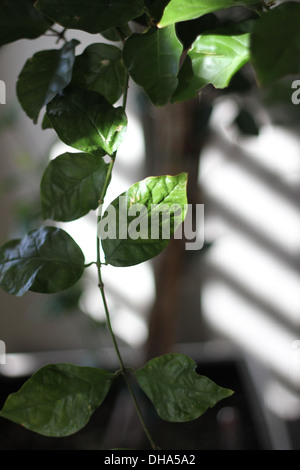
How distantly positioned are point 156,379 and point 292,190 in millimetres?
1398

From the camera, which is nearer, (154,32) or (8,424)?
(154,32)

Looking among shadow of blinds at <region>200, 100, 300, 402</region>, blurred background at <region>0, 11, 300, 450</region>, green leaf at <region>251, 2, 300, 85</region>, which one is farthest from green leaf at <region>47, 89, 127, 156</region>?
shadow of blinds at <region>200, 100, 300, 402</region>

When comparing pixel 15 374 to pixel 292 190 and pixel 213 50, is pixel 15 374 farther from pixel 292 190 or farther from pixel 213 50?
pixel 213 50

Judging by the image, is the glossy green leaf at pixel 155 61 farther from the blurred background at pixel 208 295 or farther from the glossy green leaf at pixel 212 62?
the blurred background at pixel 208 295

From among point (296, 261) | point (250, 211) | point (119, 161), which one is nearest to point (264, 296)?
point (296, 261)

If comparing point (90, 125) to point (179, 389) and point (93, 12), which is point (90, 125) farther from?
point (179, 389)

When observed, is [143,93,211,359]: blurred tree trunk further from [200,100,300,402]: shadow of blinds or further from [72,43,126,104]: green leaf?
[200,100,300,402]: shadow of blinds

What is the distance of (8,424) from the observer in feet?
4.51

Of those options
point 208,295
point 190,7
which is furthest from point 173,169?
point 208,295

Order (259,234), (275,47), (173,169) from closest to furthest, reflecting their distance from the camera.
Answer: (275,47), (173,169), (259,234)

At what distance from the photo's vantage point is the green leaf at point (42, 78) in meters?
0.32

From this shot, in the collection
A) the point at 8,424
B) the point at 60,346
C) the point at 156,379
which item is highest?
the point at 156,379

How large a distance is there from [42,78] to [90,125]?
2.3 inches

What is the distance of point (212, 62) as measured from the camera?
0.88ft
